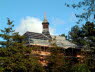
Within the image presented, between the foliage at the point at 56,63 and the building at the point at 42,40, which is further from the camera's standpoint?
the building at the point at 42,40

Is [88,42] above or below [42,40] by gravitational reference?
below

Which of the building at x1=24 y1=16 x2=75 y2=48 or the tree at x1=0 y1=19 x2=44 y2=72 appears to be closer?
the tree at x1=0 y1=19 x2=44 y2=72

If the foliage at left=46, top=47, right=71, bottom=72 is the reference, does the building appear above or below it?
above

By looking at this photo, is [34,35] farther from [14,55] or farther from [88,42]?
[14,55]

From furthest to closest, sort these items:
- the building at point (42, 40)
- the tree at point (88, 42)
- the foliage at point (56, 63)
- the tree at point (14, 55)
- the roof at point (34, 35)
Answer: the roof at point (34, 35), the building at point (42, 40), the tree at point (88, 42), the foliage at point (56, 63), the tree at point (14, 55)

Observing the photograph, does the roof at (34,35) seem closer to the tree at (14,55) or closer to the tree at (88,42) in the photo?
the tree at (88,42)

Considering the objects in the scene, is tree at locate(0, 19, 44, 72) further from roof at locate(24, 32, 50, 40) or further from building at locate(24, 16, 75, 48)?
roof at locate(24, 32, 50, 40)

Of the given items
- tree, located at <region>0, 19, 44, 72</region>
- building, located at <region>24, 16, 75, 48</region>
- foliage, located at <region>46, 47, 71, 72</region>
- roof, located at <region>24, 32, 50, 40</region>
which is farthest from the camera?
roof, located at <region>24, 32, 50, 40</region>

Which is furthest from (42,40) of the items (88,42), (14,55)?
(14,55)

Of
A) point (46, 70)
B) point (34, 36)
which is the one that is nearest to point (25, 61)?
point (46, 70)

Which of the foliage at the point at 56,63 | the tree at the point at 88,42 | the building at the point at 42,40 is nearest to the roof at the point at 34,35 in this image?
the building at the point at 42,40

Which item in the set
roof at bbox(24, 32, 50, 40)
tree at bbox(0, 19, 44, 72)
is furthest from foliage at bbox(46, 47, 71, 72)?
roof at bbox(24, 32, 50, 40)

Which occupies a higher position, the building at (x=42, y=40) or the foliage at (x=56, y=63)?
the building at (x=42, y=40)

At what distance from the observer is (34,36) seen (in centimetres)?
4428
